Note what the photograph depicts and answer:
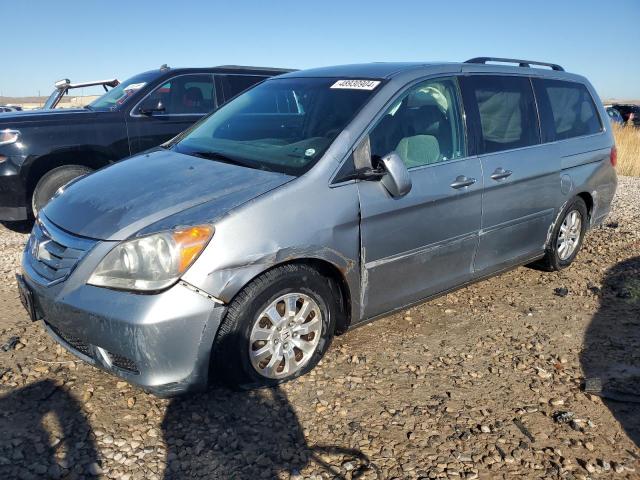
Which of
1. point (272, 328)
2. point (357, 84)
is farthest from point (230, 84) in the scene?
point (272, 328)

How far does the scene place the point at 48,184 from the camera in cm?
583

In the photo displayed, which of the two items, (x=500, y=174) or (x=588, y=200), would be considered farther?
(x=588, y=200)

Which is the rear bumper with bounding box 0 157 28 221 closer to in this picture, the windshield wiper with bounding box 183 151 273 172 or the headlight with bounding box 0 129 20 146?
the headlight with bounding box 0 129 20 146

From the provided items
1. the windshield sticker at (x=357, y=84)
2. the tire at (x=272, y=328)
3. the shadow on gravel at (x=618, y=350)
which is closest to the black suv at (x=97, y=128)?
the windshield sticker at (x=357, y=84)

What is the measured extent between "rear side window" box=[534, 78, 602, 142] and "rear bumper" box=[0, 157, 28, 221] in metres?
5.15

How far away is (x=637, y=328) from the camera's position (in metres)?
4.02

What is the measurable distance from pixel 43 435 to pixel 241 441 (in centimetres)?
95

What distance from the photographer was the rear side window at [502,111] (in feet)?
13.0

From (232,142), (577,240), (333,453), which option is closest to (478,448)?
(333,453)

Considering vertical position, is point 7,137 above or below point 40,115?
below

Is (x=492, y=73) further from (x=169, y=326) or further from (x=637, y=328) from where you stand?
(x=169, y=326)

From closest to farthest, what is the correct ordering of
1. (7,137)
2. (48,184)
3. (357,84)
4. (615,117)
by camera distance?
(357,84), (7,137), (48,184), (615,117)

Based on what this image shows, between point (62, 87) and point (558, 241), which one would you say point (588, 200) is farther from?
point (62, 87)

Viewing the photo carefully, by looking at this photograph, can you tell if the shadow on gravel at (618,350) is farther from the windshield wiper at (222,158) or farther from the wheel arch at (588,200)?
the windshield wiper at (222,158)
